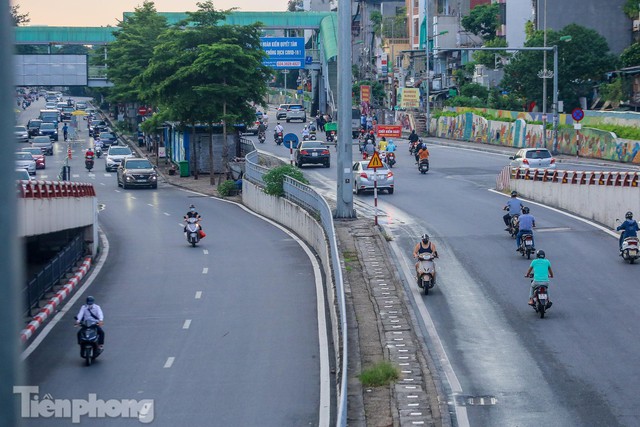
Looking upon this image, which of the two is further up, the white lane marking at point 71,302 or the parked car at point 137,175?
the parked car at point 137,175

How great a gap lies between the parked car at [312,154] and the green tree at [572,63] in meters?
21.7

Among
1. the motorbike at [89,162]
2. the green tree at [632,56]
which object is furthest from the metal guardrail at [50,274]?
the green tree at [632,56]

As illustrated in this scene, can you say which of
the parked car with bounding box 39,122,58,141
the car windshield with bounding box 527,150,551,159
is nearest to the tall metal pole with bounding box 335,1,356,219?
the car windshield with bounding box 527,150,551,159

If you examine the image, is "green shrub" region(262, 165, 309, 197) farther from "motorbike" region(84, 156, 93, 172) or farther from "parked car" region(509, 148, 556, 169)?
"motorbike" region(84, 156, 93, 172)

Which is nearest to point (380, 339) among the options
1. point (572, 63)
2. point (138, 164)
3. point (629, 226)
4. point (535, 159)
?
point (629, 226)

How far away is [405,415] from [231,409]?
307 cm

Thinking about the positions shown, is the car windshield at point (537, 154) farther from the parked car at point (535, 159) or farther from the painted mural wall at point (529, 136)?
the painted mural wall at point (529, 136)

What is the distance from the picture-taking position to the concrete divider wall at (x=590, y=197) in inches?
1244

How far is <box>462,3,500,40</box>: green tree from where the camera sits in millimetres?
94750

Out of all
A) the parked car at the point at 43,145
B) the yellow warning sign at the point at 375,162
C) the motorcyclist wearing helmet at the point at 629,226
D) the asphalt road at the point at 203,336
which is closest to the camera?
the asphalt road at the point at 203,336

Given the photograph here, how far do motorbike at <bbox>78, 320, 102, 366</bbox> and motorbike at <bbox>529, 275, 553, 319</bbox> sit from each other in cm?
881

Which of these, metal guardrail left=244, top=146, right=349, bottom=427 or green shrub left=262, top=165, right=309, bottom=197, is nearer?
metal guardrail left=244, top=146, right=349, bottom=427

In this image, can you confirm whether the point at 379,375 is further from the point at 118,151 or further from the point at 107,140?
the point at 107,140

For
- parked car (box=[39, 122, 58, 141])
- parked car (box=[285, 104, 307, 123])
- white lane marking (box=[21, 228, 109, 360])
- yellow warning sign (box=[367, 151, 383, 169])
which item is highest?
parked car (box=[285, 104, 307, 123])
